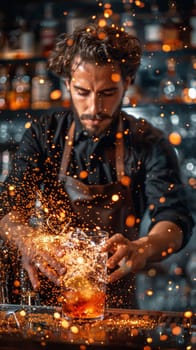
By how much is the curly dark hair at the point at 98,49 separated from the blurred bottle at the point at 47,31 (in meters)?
0.12

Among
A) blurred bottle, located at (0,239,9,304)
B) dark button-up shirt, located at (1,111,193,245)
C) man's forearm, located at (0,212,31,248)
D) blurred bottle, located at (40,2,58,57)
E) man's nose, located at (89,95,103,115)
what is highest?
blurred bottle, located at (40,2,58,57)

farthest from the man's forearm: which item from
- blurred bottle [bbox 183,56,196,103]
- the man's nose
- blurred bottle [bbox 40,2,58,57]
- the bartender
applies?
blurred bottle [bbox 183,56,196,103]

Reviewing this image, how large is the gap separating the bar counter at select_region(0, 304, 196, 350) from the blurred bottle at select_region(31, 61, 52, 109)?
1110 millimetres

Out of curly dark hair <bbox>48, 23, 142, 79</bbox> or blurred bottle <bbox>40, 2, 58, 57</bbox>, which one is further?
blurred bottle <bbox>40, 2, 58, 57</bbox>

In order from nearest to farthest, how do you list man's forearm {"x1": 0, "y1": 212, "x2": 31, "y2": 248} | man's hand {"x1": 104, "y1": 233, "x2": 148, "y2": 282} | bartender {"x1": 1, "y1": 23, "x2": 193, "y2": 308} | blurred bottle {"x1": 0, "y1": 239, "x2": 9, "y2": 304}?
1. man's hand {"x1": 104, "y1": 233, "x2": 148, "y2": 282}
2. blurred bottle {"x1": 0, "y1": 239, "x2": 9, "y2": 304}
3. man's forearm {"x1": 0, "y1": 212, "x2": 31, "y2": 248}
4. bartender {"x1": 1, "y1": 23, "x2": 193, "y2": 308}

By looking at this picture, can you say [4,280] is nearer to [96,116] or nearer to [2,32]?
[96,116]

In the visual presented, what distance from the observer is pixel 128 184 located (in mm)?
2201

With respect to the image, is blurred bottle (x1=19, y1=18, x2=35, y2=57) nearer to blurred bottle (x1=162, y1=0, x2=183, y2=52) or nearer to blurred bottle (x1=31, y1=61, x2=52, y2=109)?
blurred bottle (x1=31, y1=61, x2=52, y2=109)

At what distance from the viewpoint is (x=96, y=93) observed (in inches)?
86.9

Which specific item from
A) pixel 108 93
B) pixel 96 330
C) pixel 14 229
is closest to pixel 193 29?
pixel 108 93

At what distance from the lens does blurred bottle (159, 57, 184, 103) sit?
7.97 ft

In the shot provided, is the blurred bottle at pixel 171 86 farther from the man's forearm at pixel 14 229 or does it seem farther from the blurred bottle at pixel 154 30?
the man's forearm at pixel 14 229

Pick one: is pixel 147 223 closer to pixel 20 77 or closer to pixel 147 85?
pixel 147 85

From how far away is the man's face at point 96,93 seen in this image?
219 centimetres
